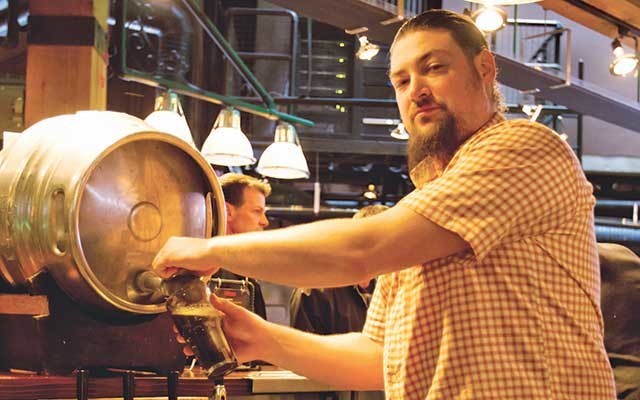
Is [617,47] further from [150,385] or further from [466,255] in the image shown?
[466,255]

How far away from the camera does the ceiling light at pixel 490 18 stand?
21.4 ft

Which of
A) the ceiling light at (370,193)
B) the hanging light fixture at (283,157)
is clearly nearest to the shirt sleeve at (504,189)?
the hanging light fixture at (283,157)

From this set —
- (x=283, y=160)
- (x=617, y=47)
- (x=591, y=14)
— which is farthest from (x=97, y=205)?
(x=617, y=47)

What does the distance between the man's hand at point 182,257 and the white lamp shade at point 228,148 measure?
15.5 feet

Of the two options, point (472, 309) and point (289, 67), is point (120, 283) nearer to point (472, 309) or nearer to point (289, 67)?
point (472, 309)

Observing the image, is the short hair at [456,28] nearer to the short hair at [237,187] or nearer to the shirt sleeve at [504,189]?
the shirt sleeve at [504,189]

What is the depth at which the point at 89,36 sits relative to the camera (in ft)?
11.9

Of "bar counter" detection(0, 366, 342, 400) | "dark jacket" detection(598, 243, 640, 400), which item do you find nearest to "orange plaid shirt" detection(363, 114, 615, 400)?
"bar counter" detection(0, 366, 342, 400)

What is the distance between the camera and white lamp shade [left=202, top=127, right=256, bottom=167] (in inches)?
239

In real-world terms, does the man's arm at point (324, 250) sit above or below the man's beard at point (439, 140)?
below

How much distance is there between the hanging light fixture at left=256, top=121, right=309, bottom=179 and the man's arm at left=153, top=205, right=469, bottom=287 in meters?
5.15

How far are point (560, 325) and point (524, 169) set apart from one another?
0.91ft

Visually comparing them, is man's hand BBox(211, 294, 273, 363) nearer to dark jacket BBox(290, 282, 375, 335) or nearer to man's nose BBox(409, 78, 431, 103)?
man's nose BBox(409, 78, 431, 103)

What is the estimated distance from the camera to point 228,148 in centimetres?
606
